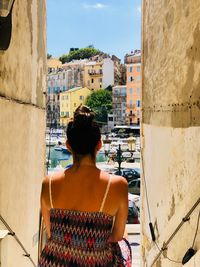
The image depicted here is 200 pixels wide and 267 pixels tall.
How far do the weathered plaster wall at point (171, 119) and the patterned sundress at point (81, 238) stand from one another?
3.84 feet

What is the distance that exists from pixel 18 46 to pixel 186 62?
6.37 feet

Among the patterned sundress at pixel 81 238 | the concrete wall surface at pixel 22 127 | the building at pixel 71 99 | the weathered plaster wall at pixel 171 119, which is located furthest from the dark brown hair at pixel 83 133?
the building at pixel 71 99

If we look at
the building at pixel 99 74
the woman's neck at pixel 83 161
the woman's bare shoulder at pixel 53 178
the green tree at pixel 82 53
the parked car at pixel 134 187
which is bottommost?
the parked car at pixel 134 187

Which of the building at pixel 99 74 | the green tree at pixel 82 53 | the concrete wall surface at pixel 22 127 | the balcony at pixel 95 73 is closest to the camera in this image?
the concrete wall surface at pixel 22 127

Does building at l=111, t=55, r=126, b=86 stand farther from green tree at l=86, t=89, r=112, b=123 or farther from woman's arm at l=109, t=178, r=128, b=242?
woman's arm at l=109, t=178, r=128, b=242

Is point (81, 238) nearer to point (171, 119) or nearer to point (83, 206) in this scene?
point (83, 206)

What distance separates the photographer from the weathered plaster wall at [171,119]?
385 cm

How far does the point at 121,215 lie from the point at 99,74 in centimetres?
9416

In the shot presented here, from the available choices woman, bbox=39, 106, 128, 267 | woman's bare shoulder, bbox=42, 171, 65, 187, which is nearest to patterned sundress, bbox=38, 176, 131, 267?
woman, bbox=39, 106, 128, 267

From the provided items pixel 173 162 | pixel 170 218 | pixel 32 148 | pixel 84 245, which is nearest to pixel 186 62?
pixel 173 162

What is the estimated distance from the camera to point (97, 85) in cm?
9688

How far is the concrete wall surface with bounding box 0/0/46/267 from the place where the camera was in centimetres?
440

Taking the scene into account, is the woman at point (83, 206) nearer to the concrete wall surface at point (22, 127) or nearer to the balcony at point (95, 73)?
the concrete wall surface at point (22, 127)

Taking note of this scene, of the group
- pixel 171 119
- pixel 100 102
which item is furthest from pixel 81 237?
pixel 100 102
